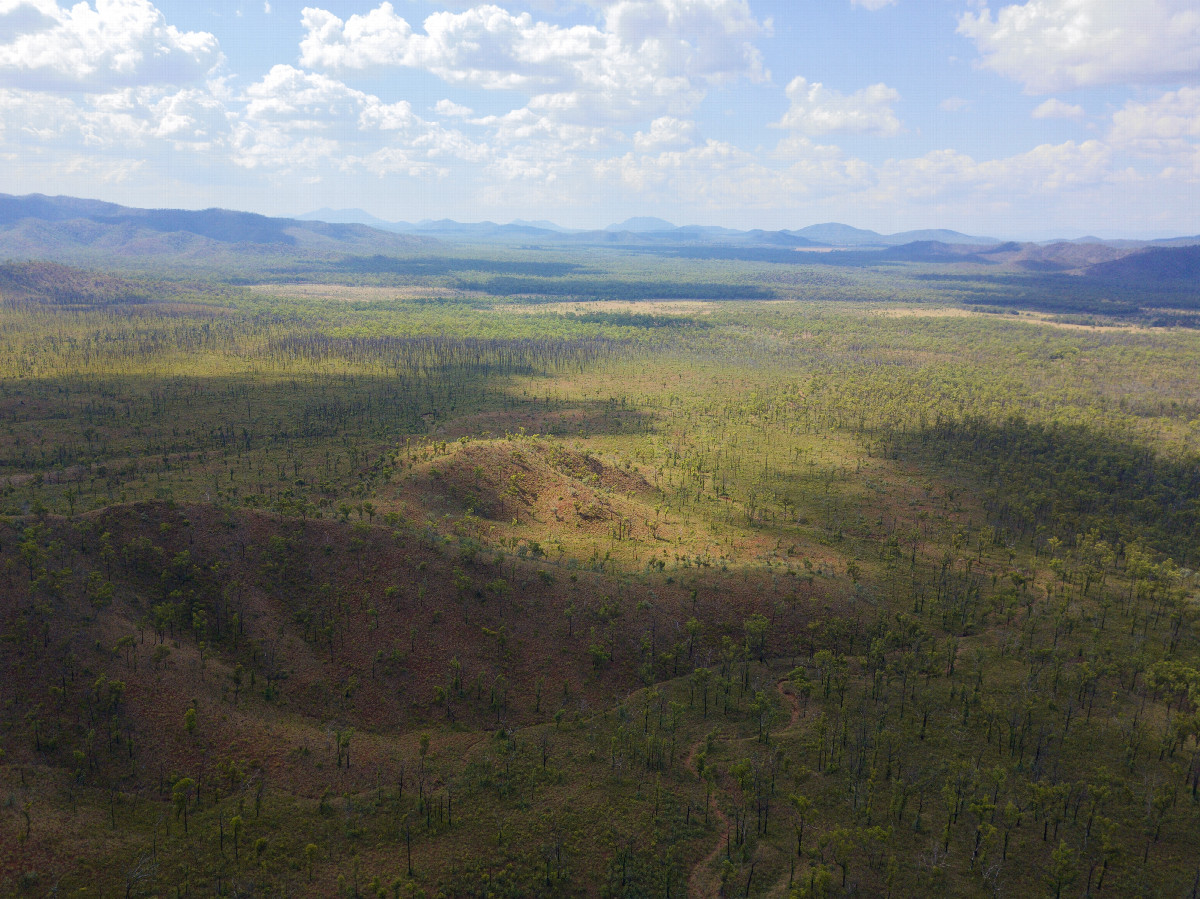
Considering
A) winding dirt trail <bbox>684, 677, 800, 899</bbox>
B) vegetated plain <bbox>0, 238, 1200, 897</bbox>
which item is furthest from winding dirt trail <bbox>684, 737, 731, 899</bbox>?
vegetated plain <bbox>0, 238, 1200, 897</bbox>

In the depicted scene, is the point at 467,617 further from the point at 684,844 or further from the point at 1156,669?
the point at 1156,669

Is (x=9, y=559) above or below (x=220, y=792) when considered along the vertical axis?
above

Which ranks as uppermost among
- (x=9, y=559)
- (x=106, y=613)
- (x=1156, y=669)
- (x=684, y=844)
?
(x=9, y=559)

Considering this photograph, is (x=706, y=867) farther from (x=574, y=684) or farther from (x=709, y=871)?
(x=574, y=684)

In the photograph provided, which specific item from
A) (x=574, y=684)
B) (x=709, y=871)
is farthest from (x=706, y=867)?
(x=574, y=684)

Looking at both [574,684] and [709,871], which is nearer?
[709,871]

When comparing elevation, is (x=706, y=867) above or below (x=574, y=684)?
below

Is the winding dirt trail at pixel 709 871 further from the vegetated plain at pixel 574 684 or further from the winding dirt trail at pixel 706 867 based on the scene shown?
the vegetated plain at pixel 574 684

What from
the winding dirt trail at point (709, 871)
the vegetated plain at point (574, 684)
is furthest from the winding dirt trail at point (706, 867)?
the vegetated plain at point (574, 684)

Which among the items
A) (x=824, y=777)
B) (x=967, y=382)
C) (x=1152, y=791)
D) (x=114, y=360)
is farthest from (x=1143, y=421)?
(x=114, y=360)

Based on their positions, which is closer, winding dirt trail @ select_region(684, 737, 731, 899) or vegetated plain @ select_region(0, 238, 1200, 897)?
winding dirt trail @ select_region(684, 737, 731, 899)

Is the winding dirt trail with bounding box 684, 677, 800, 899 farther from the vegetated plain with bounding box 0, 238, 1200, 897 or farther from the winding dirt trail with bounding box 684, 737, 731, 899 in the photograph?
the vegetated plain with bounding box 0, 238, 1200, 897
